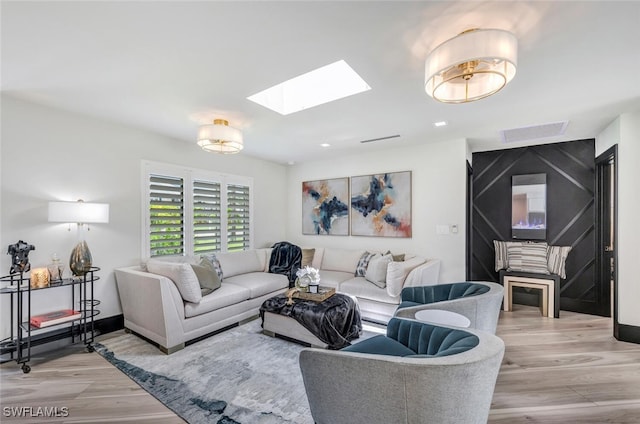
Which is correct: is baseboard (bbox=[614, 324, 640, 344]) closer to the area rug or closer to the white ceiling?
the white ceiling

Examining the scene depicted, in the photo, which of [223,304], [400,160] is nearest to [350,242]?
[400,160]

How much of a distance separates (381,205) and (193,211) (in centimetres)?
304

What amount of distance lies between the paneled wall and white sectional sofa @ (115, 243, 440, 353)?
5.19 ft

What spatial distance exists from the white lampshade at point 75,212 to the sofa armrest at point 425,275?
3.59m

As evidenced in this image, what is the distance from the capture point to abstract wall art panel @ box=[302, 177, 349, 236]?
199 inches

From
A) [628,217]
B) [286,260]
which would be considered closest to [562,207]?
[628,217]

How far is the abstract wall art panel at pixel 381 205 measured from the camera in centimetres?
443

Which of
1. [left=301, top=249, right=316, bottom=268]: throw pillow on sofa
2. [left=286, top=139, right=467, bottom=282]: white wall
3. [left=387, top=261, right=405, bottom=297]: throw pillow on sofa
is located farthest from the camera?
[left=301, top=249, right=316, bottom=268]: throw pillow on sofa

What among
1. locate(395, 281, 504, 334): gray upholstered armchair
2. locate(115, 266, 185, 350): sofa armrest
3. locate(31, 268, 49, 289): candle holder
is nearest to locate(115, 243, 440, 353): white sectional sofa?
locate(115, 266, 185, 350): sofa armrest

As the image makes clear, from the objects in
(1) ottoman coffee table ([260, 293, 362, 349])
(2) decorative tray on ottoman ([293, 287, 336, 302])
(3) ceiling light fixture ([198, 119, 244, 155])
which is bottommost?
(1) ottoman coffee table ([260, 293, 362, 349])

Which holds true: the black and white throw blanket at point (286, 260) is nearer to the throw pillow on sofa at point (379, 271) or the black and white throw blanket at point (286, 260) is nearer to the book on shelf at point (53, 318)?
the throw pillow on sofa at point (379, 271)

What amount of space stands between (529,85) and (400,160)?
7.30ft

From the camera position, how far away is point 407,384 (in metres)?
1.20

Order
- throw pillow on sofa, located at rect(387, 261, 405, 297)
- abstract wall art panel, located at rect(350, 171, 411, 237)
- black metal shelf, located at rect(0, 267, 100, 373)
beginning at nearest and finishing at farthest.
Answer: black metal shelf, located at rect(0, 267, 100, 373) < throw pillow on sofa, located at rect(387, 261, 405, 297) < abstract wall art panel, located at rect(350, 171, 411, 237)
